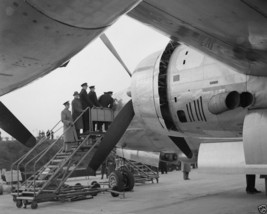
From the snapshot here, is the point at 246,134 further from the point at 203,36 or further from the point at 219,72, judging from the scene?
the point at 203,36

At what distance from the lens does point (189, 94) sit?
673 cm

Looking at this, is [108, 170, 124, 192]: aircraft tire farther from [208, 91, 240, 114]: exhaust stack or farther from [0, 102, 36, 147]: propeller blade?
[208, 91, 240, 114]: exhaust stack

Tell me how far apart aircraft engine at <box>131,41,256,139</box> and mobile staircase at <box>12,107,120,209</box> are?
397 centimetres

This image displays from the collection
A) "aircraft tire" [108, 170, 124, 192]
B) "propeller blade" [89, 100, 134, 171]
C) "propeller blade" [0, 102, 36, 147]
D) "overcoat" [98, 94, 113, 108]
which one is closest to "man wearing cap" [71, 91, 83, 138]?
"overcoat" [98, 94, 113, 108]

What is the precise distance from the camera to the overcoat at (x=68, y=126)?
37.3 feet

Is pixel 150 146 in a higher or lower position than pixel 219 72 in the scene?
lower

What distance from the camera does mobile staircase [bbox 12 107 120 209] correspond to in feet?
33.5

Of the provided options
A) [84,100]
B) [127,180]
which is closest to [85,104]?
[84,100]

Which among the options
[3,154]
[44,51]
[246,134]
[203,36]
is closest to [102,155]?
[246,134]

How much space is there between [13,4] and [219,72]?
4368 mm

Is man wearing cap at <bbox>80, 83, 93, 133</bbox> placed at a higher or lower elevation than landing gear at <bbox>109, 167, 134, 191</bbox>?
higher

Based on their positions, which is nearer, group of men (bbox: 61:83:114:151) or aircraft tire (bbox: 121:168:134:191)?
group of men (bbox: 61:83:114:151)

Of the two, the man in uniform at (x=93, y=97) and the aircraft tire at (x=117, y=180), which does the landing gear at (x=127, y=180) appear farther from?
the man in uniform at (x=93, y=97)

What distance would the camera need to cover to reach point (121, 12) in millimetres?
2834
